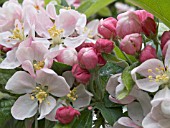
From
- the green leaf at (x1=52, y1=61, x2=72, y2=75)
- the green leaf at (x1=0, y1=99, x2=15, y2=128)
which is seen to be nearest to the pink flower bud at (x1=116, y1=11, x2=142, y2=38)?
the green leaf at (x1=52, y1=61, x2=72, y2=75)

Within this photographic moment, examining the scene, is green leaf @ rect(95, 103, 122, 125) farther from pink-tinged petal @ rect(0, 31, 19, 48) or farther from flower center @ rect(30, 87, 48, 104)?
pink-tinged petal @ rect(0, 31, 19, 48)

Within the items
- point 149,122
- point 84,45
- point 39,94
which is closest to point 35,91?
point 39,94

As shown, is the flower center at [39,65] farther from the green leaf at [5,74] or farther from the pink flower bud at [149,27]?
the pink flower bud at [149,27]

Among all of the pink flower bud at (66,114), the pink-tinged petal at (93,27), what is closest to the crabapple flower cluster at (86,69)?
the pink flower bud at (66,114)

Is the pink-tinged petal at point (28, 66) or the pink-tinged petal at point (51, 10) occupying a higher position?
the pink-tinged petal at point (51, 10)

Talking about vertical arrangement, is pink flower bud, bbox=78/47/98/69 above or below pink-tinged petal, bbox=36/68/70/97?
above

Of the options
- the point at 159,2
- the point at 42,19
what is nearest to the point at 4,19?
the point at 42,19
